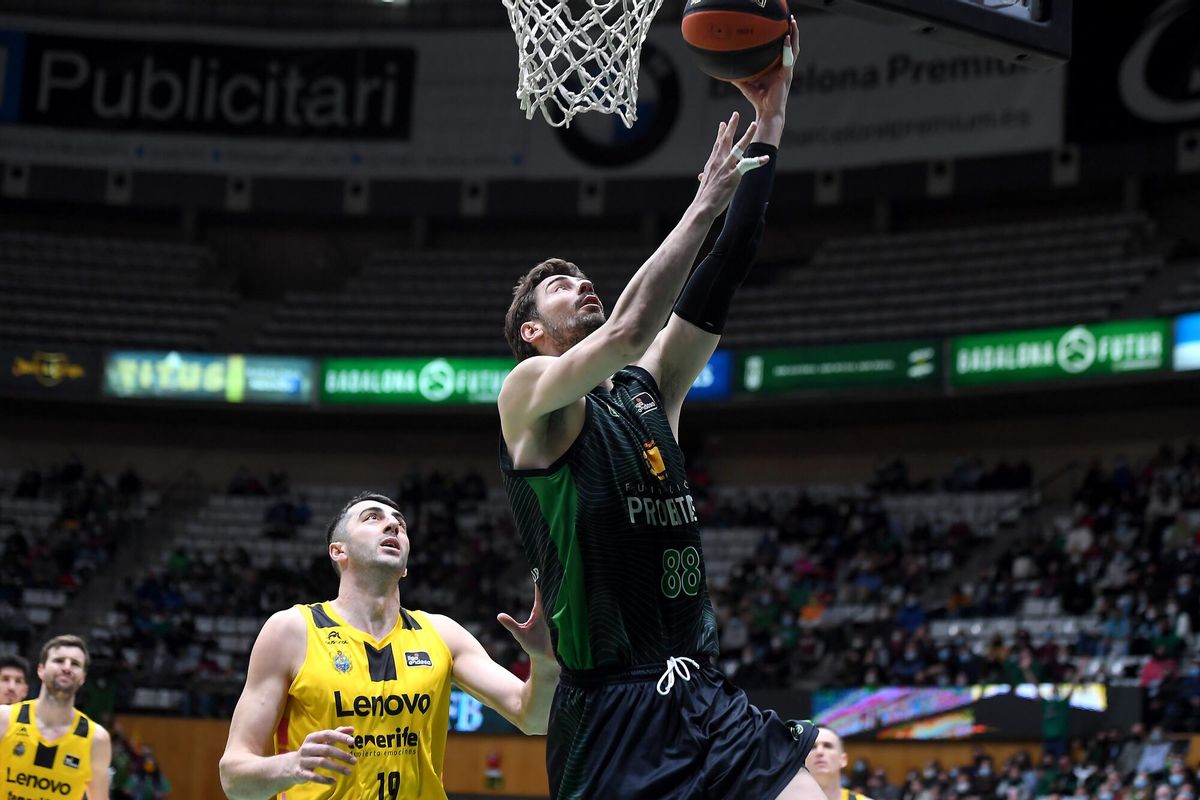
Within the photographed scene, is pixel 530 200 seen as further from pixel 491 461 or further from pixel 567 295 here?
pixel 567 295

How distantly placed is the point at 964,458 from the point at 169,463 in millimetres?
15144

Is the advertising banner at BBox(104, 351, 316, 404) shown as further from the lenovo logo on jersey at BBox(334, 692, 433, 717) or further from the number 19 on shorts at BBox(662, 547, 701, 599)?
the number 19 on shorts at BBox(662, 547, 701, 599)

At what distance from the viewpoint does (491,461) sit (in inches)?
1152

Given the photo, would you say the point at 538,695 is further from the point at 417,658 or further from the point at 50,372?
the point at 50,372

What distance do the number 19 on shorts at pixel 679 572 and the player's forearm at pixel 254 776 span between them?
1434mm

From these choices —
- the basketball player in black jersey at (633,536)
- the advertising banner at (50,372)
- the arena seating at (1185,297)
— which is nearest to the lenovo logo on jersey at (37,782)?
the basketball player in black jersey at (633,536)

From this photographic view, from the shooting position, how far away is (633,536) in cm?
404

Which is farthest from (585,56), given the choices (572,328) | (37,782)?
(37,782)

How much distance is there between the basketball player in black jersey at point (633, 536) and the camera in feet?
12.6

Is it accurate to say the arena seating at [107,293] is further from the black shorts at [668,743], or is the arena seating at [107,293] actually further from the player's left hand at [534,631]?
the black shorts at [668,743]

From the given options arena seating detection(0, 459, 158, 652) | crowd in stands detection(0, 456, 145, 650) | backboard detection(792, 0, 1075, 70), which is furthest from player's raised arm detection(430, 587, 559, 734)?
crowd in stands detection(0, 456, 145, 650)

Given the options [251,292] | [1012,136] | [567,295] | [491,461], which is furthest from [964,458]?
[567,295]

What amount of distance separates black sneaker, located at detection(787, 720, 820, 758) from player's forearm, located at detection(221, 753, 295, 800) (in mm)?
1596

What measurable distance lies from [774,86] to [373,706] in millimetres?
2538
